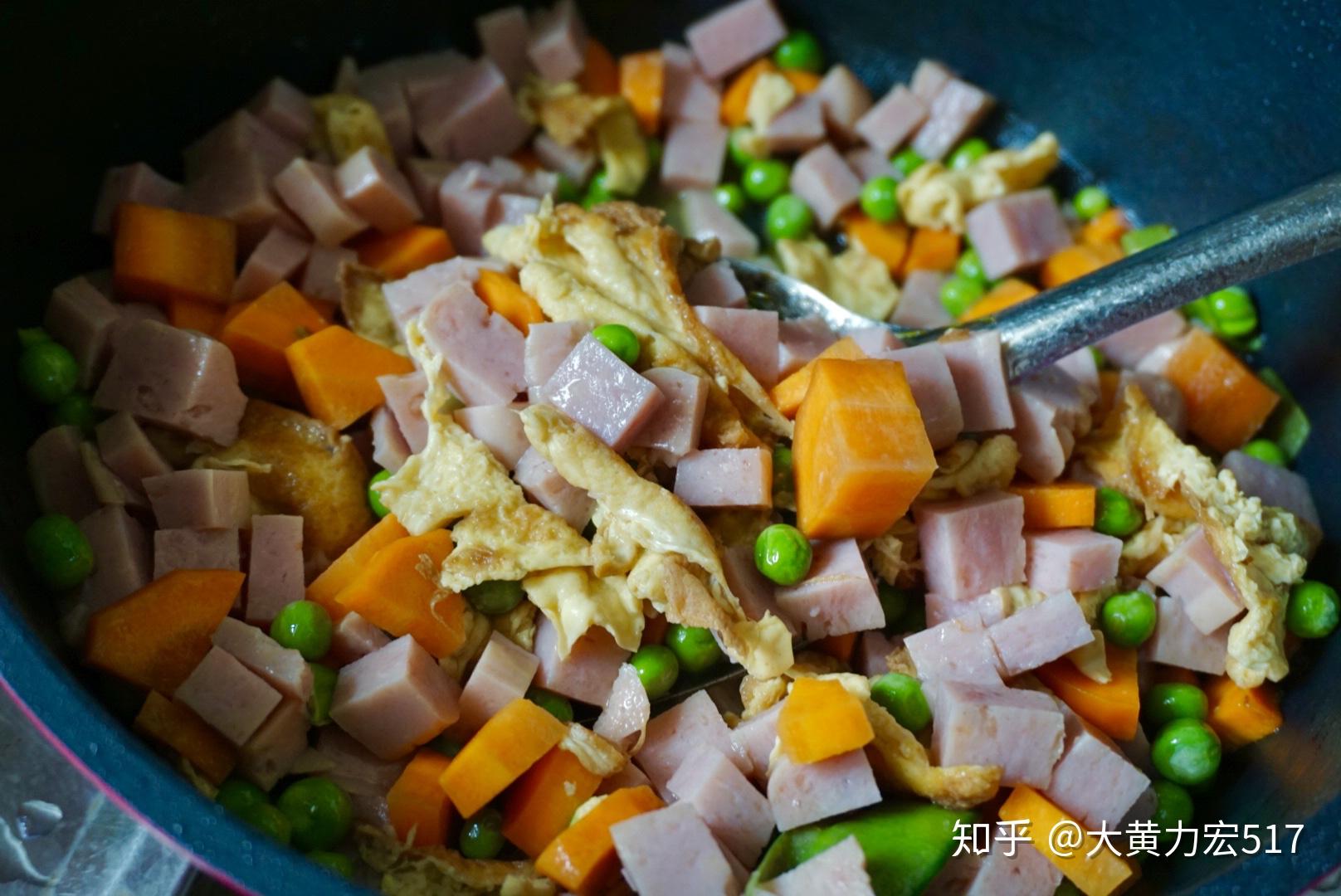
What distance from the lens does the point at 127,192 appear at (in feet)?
11.1

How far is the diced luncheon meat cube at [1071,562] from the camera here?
304 centimetres

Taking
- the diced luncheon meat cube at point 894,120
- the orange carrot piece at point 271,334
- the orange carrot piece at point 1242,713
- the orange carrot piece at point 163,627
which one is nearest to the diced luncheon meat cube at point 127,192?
the orange carrot piece at point 271,334

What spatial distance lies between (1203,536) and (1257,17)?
1.69m

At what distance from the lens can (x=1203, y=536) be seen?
3146mm

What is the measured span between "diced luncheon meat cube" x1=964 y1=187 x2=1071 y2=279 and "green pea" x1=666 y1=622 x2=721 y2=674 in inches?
75.4

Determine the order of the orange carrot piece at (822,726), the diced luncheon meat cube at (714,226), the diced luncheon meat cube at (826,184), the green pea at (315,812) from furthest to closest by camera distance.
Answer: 1. the diced luncheon meat cube at (826,184)
2. the diced luncheon meat cube at (714,226)
3. the green pea at (315,812)
4. the orange carrot piece at (822,726)

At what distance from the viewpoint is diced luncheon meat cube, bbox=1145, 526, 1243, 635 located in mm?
3070

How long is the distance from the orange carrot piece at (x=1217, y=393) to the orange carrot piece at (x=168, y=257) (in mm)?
3065

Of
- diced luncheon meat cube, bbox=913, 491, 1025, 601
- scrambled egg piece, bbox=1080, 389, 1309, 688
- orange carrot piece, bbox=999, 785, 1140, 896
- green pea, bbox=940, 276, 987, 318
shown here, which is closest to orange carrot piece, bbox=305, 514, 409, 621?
diced luncheon meat cube, bbox=913, 491, 1025, 601

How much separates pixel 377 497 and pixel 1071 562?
1912 millimetres

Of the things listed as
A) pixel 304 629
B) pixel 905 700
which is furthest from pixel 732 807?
pixel 304 629

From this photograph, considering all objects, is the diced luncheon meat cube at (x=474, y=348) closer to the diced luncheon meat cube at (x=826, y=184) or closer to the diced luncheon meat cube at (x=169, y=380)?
the diced luncheon meat cube at (x=169, y=380)

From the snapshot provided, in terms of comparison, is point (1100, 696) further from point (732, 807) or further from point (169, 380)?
point (169, 380)

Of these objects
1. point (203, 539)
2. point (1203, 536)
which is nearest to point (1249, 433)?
point (1203, 536)
